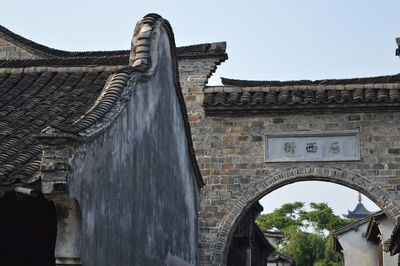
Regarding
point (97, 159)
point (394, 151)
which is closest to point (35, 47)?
point (394, 151)

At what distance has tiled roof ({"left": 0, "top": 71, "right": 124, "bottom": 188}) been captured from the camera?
5.56 m

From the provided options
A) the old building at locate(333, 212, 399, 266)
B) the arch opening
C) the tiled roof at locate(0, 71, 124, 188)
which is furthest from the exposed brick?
the arch opening

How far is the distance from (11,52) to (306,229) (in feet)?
97.3

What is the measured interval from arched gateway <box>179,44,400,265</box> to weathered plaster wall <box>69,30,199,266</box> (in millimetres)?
3088

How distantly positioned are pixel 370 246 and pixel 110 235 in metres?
17.6

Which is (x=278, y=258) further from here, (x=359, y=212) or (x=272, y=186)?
(x=359, y=212)

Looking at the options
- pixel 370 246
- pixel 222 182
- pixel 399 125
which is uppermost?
pixel 399 125

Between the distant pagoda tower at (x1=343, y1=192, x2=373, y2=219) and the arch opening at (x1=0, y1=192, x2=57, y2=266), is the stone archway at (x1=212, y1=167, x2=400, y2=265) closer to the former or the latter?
the arch opening at (x1=0, y1=192, x2=57, y2=266)

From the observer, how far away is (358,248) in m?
22.6

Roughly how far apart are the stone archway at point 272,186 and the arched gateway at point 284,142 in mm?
19

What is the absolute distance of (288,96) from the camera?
45.1ft

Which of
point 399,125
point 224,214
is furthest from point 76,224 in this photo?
point 399,125

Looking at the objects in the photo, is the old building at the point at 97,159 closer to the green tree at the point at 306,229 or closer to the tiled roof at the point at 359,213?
the green tree at the point at 306,229

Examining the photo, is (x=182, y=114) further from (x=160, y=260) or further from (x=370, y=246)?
(x=370, y=246)
